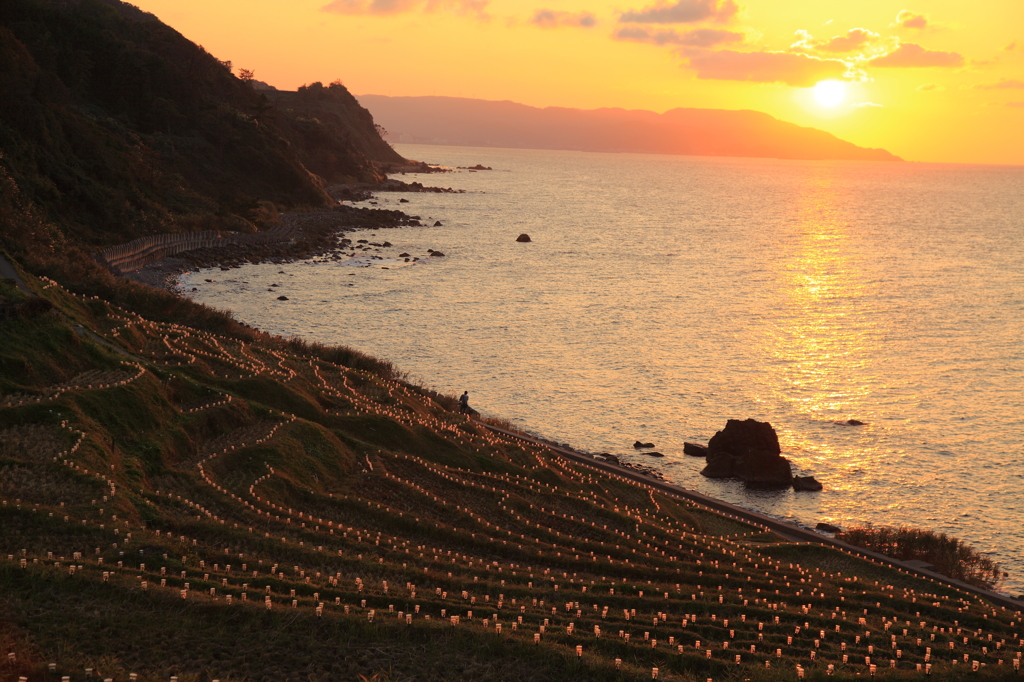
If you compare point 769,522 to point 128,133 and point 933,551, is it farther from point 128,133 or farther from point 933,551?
point 128,133

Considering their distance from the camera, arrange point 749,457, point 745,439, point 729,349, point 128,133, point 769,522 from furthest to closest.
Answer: point 128,133 → point 729,349 → point 745,439 → point 749,457 → point 769,522

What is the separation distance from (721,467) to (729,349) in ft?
101

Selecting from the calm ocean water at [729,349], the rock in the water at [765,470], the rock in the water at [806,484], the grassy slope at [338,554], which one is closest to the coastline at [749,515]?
the grassy slope at [338,554]

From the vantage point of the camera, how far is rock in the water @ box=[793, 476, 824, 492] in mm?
45125

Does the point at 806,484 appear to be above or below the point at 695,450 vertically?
below

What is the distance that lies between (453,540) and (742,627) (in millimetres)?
9460

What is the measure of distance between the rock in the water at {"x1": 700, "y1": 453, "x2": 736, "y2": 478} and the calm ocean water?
53.7 inches

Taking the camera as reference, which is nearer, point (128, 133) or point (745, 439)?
point (745, 439)

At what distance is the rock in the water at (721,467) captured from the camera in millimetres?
46250

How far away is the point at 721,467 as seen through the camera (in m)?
46.4

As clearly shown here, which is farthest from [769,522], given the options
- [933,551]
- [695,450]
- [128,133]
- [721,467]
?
[128,133]

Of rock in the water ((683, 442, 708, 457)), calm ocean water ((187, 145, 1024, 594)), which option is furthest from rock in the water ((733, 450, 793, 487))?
rock in the water ((683, 442, 708, 457))

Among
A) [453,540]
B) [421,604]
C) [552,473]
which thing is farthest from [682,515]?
[421,604]

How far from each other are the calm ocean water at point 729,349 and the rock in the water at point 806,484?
512 millimetres
